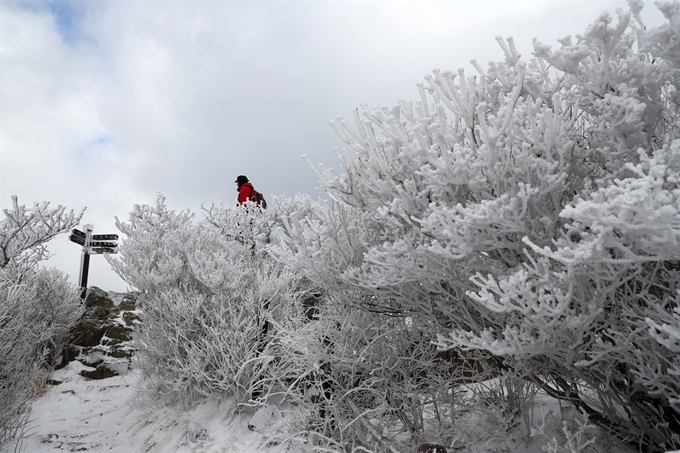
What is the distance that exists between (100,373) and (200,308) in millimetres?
4328

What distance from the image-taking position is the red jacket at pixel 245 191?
36.4ft

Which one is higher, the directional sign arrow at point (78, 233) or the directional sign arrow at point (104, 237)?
the directional sign arrow at point (78, 233)

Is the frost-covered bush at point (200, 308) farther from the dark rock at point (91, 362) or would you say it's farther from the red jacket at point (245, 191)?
the dark rock at point (91, 362)

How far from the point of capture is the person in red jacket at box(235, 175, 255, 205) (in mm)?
11109

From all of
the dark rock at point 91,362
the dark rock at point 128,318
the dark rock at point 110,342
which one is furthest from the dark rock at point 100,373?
the dark rock at point 128,318

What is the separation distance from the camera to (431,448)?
362cm

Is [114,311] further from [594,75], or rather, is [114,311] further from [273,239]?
[594,75]

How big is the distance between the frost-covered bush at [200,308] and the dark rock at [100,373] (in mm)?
2484

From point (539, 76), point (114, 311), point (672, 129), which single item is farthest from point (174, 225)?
point (672, 129)

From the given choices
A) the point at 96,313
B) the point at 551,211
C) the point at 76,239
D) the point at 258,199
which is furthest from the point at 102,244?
the point at 551,211

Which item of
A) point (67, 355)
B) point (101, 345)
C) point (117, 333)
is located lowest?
point (67, 355)

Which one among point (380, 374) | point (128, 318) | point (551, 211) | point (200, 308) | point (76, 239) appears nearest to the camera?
point (551, 211)

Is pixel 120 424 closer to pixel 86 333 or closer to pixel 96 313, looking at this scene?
pixel 86 333

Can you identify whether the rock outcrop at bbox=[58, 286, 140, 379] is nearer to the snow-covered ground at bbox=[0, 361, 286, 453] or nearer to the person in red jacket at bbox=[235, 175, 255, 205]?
the snow-covered ground at bbox=[0, 361, 286, 453]
